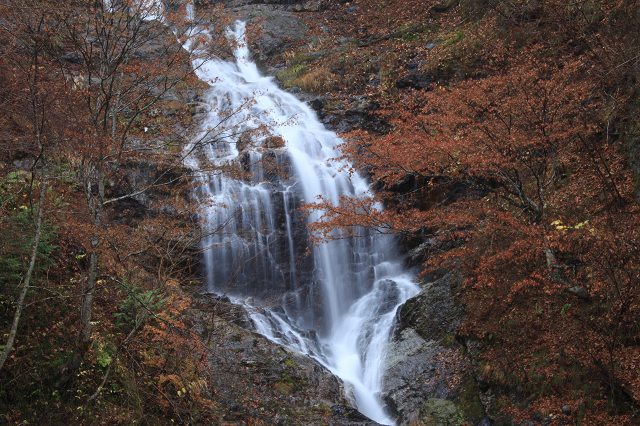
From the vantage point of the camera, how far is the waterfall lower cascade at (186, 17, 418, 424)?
1209 centimetres

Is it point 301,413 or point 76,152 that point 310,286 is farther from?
point 76,152

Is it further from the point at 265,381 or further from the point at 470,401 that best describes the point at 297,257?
the point at 470,401

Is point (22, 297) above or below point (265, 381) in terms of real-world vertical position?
above

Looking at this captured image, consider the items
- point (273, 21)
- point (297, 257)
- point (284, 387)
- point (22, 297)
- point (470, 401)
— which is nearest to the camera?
point (22, 297)

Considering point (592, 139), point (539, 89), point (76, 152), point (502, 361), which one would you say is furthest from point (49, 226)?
point (592, 139)

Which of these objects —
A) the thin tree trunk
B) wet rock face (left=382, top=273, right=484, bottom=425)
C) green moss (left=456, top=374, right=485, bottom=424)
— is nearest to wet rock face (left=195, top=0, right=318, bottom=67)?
wet rock face (left=382, top=273, right=484, bottom=425)

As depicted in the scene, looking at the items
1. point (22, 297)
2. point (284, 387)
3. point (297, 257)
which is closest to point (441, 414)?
point (284, 387)

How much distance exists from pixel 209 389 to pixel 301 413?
1640 mm

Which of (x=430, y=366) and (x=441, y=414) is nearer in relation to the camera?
(x=441, y=414)

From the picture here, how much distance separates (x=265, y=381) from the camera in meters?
9.30

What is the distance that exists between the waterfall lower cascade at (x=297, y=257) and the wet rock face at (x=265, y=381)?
1.13 meters

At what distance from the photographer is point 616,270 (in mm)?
6652

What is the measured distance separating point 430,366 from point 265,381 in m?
3.24

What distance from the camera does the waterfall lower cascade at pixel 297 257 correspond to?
1209 centimetres
